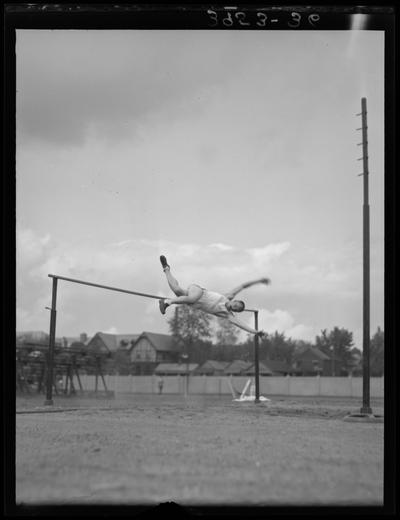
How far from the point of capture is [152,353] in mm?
36188

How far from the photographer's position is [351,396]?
3038cm

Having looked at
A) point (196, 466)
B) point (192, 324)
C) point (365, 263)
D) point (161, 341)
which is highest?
point (365, 263)

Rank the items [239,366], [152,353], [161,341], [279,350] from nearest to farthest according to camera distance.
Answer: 1. [152,353]
2. [161,341]
3. [239,366]
4. [279,350]

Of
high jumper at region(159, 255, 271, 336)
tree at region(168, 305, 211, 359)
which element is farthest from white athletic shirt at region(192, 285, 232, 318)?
tree at region(168, 305, 211, 359)

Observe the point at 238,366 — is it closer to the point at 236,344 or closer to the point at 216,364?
the point at 216,364

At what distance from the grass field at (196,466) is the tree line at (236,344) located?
8970mm

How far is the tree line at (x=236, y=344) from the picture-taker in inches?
804

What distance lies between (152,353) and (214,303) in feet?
90.7

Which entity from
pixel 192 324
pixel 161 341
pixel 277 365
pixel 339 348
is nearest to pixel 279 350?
pixel 277 365
